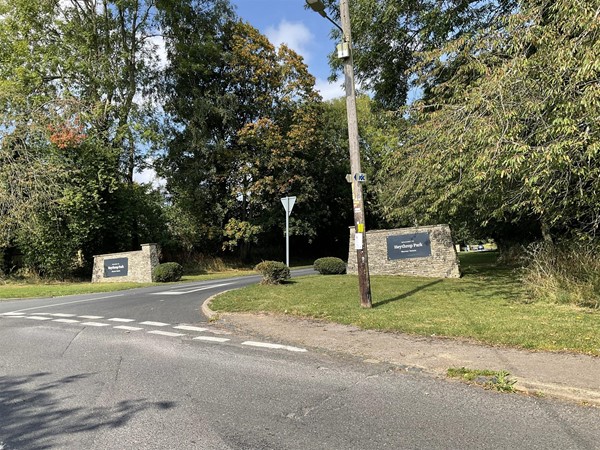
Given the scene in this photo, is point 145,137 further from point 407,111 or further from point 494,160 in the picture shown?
point 494,160

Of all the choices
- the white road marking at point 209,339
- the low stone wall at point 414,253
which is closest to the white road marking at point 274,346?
the white road marking at point 209,339

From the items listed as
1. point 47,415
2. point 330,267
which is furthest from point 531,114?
point 330,267

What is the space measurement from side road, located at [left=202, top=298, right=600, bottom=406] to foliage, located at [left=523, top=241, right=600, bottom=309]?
168 inches

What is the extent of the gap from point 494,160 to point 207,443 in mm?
6276

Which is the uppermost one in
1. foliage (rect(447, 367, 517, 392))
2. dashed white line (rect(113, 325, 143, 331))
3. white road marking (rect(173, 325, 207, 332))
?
dashed white line (rect(113, 325, 143, 331))

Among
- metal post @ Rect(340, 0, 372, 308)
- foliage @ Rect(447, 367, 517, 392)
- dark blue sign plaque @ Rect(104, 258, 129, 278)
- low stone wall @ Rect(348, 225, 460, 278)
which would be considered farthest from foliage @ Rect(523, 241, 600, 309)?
dark blue sign plaque @ Rect(104, 258, 129, 278)

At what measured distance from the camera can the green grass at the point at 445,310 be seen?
22.6 ft

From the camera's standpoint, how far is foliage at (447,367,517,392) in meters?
4.96

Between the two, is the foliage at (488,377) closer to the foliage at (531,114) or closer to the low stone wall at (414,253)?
the foliage at (531,114)

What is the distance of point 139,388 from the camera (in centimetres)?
521

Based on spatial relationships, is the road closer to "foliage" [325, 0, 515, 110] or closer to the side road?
the side road

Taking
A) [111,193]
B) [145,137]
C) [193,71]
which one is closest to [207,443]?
[111,193]

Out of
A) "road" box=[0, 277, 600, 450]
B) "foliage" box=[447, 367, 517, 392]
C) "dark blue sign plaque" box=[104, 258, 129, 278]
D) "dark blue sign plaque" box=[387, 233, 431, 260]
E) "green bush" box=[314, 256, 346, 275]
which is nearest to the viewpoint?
"road" box=[0, 277, 600, 450]

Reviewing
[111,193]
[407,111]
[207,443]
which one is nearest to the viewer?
[207,443]
